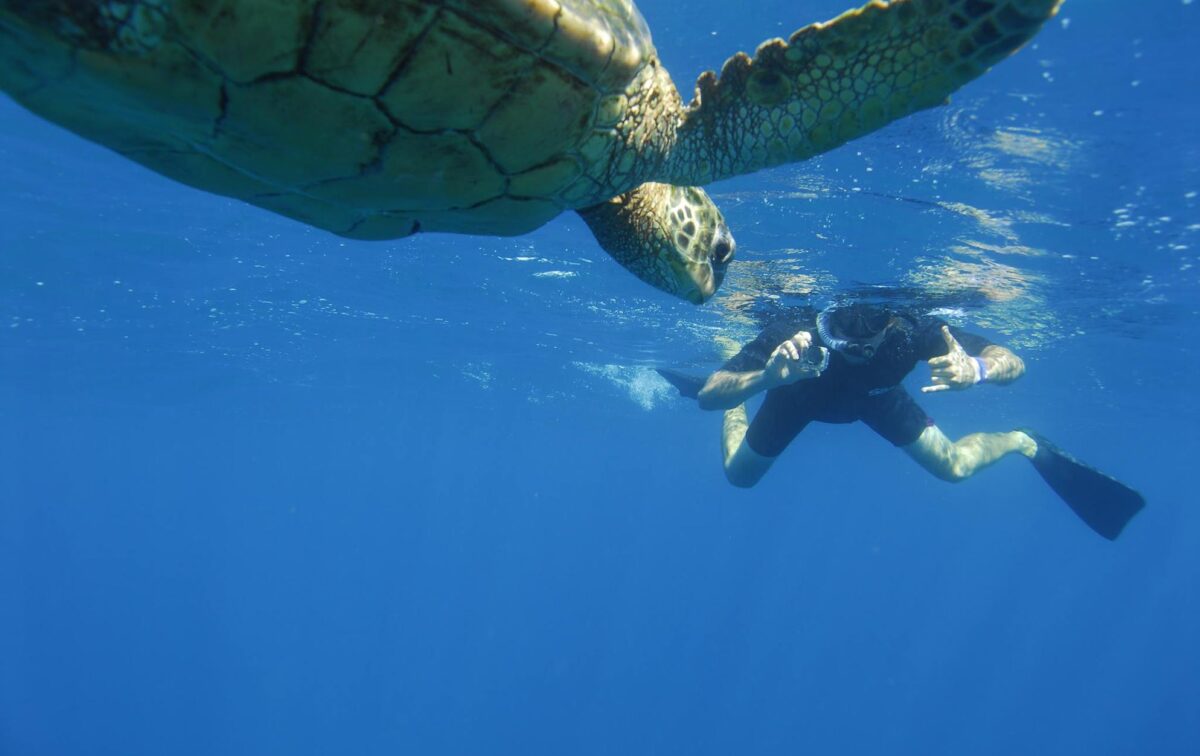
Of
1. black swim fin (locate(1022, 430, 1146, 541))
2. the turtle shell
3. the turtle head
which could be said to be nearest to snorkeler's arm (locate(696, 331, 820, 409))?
the turtle head

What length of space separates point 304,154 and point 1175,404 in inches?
1105

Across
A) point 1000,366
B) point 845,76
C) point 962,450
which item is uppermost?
point 845,76

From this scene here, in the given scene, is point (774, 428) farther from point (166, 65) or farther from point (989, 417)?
point (989, 417)

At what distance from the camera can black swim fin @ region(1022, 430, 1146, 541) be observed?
10000 millimetres

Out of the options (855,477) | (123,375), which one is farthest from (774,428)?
(855,477)

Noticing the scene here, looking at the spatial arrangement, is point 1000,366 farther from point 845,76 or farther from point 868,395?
point 845,76

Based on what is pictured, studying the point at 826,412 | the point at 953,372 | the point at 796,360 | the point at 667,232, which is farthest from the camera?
the point at 826,412

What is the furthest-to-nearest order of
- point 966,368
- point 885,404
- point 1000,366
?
point 885,404 → point 1000,366 → point 966,368

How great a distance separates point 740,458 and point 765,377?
314 cm

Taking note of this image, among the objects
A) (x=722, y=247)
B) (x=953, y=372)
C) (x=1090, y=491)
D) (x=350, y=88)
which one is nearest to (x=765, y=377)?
(x=953, y=372)

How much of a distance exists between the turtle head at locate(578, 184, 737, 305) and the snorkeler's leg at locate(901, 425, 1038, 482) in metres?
7.77

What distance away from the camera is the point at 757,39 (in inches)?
281

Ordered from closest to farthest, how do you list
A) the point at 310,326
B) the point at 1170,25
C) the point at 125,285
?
the point at 1170,25 → the point at 125,285 → the point at 310,326

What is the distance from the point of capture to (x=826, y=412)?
10391 mm
